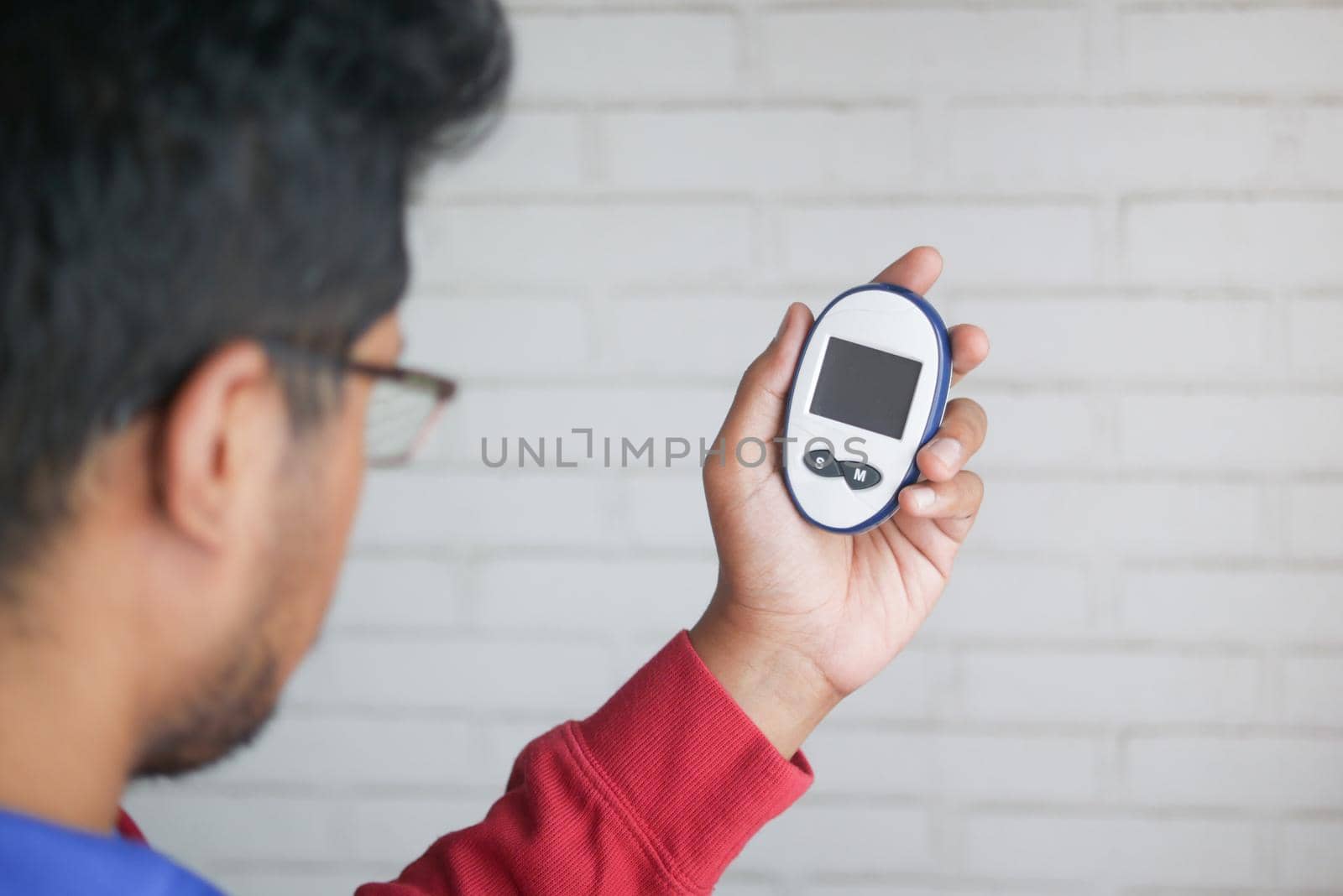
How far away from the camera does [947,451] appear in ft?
2.59

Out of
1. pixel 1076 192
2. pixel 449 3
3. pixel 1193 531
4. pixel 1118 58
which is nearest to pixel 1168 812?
pixel 1193 531

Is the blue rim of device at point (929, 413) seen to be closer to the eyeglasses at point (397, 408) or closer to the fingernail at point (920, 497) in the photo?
the fingernail at point (920, 497)

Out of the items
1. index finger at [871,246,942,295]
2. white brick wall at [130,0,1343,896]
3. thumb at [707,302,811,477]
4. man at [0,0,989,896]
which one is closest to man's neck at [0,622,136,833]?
man at [0,0,989,896]

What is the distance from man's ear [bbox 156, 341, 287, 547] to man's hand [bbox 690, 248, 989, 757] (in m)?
0.41

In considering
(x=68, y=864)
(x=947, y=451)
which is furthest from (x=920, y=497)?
(x=68, y=864)

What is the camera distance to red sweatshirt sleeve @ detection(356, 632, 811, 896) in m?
0.73

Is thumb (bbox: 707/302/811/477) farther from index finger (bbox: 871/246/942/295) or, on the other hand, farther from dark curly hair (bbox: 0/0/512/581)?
dark curly hair (bbox: 0/0/512/581)

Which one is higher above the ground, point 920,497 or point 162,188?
point 162,188

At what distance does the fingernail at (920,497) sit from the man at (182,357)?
1.17 ft

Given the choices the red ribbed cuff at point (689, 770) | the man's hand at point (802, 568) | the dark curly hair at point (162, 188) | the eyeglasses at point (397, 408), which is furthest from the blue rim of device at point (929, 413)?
the dark curly hair at point (162, 188)

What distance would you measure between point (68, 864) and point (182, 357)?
0.72ft

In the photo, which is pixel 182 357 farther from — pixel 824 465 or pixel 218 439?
pixel 824 465

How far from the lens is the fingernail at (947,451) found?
2.58 feet

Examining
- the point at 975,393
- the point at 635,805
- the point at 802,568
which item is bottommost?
the point at 635,805
